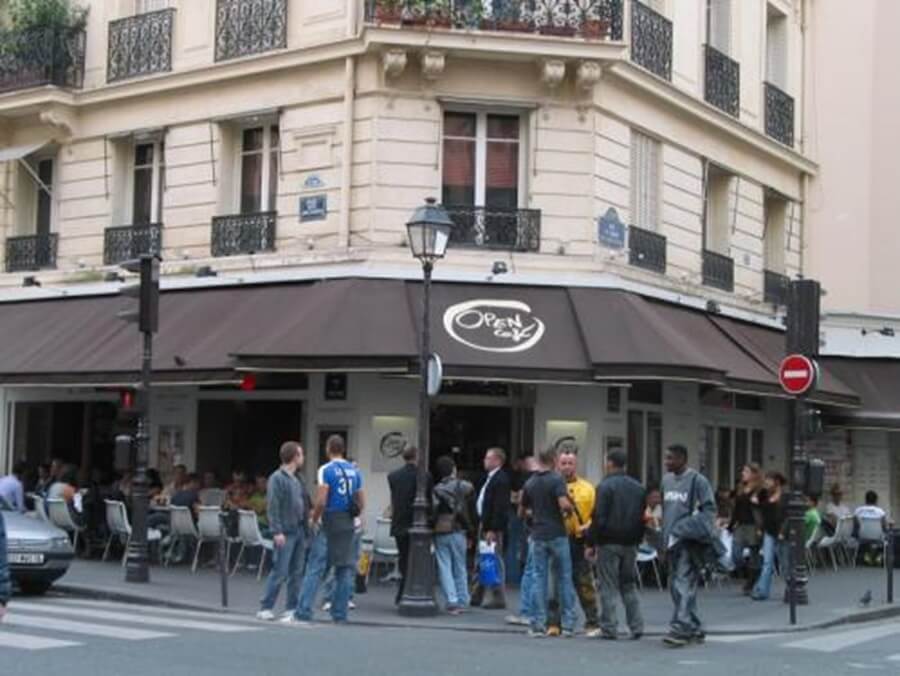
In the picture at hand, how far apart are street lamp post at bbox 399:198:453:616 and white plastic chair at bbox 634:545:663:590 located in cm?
398

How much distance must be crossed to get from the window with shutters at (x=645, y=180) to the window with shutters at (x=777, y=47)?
18.4ft

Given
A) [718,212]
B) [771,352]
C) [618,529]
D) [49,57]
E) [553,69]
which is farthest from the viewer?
[718,212]

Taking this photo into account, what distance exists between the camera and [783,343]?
24.7 metres

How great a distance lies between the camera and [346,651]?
12000 millimetres

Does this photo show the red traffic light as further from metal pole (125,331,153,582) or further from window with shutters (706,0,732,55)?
window with shutters (706,0,732,55)

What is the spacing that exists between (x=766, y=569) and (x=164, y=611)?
758 centimetres

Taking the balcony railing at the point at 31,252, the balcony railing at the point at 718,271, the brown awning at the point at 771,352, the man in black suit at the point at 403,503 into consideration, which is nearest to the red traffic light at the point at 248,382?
the man in black suit at the point at 403,503

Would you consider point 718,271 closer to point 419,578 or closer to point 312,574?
point 419,578

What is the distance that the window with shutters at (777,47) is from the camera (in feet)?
86.5

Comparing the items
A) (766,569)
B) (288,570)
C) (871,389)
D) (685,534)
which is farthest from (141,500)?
(871,389)

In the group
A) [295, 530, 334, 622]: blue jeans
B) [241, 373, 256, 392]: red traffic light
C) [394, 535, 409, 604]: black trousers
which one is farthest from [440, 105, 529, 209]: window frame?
[295, 530, 334, 622]: blue jeans

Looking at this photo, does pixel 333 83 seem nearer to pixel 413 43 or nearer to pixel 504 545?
A: pixel 413 43

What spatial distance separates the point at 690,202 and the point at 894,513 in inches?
336

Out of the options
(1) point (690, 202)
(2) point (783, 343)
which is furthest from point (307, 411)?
(2) point (783, 343)
